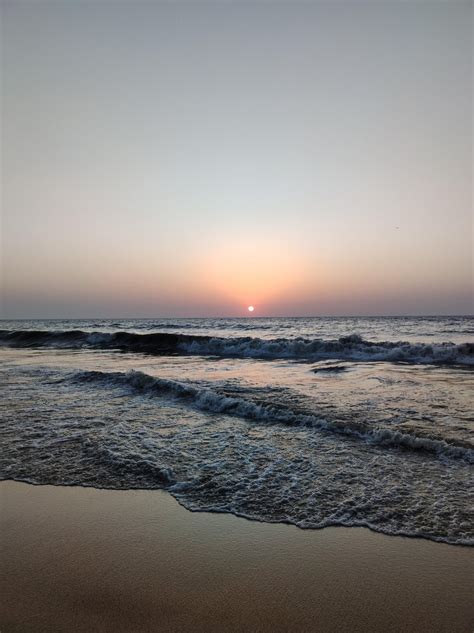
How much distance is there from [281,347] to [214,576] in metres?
22.7

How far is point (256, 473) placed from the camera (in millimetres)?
5707

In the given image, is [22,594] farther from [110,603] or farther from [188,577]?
[188,577]

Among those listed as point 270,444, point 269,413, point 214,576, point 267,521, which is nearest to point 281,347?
point 269,413

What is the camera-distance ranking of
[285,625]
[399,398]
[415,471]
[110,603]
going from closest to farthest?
[285,625] → [110,603] → [415,471] → [399,398]

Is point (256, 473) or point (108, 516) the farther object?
point (256, 473)

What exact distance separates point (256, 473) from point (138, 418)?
3.93 m

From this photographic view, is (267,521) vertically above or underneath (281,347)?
underneath

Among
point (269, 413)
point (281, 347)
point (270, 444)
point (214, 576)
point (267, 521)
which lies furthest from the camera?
point (281, 347)

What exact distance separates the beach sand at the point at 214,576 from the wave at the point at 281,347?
55.1ft

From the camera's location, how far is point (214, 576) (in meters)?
3.38

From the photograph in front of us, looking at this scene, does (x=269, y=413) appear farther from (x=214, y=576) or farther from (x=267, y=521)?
(x=214, y=576)

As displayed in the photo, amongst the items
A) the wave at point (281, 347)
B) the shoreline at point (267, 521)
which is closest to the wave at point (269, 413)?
the shoreline at point (267, 521)

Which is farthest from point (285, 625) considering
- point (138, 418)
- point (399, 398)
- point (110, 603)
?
point (399, 398)

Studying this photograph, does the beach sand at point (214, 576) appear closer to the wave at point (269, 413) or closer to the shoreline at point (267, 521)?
the shoreline at point (267, 521)
